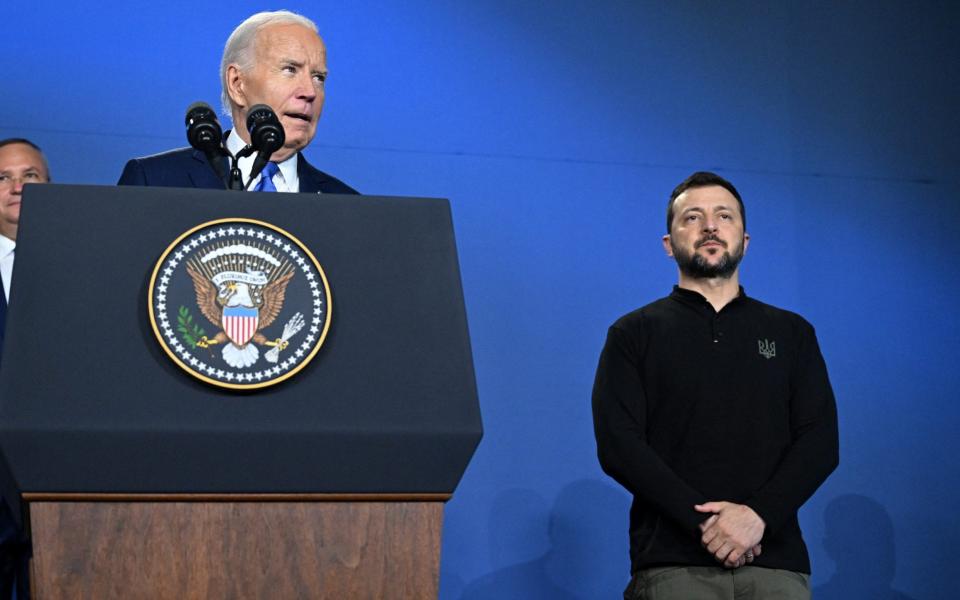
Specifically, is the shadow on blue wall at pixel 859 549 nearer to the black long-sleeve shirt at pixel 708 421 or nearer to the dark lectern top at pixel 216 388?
the black long-sleeve shirt at pixel 708 421

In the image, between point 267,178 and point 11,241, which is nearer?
point 267,178

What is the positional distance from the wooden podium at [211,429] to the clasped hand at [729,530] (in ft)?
3.61

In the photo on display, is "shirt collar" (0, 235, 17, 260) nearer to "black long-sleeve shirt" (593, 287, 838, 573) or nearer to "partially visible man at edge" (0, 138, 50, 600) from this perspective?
"partially visible man at edge" (0, 138, 50, 600)

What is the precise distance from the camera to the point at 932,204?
4.09m

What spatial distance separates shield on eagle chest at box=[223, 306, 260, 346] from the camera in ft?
4.28

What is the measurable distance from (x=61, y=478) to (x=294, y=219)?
1.23ft

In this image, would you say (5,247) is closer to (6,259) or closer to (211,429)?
(6,259)

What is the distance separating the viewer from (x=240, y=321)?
4.29 ft

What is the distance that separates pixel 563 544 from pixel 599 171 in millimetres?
1143

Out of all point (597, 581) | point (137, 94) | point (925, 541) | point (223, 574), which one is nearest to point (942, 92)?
point (925, 541)

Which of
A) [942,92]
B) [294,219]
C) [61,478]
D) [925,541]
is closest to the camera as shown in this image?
[61,478]

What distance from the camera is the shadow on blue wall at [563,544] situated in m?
3.56

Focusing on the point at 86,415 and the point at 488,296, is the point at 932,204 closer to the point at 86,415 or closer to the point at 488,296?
the point at 488,296

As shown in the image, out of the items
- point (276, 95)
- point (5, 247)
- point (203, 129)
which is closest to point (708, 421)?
point (276, 95)
